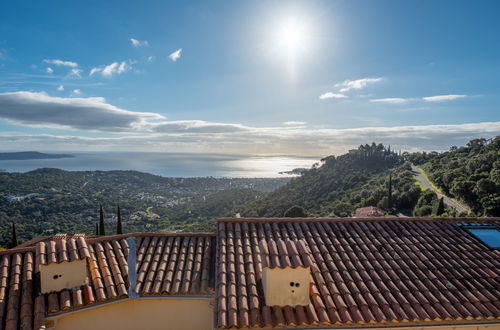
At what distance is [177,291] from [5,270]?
3623 mm

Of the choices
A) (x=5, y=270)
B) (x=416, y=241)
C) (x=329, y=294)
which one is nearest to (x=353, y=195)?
(x=416, y=241)

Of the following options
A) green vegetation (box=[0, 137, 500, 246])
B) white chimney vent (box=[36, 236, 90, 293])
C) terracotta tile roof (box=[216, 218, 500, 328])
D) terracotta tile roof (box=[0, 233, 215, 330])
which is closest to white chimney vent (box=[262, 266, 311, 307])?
terracotta tile roof (box=[216, 218, 500, 328])

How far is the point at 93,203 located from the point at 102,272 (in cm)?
5712

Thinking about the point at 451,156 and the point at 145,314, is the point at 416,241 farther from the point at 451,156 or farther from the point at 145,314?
the point at 451,156

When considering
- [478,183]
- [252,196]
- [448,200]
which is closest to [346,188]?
[448,200]

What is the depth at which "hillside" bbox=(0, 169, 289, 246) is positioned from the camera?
4194 centimetres

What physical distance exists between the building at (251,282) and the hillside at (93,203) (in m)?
34.3

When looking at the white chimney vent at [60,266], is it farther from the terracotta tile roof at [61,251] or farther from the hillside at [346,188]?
the hillside at [346,188]

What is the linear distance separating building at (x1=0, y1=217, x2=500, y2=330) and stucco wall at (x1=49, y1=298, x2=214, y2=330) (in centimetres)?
2

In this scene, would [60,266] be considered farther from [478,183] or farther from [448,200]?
[448,200]

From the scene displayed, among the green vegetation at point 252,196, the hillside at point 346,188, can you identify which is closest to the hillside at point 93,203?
the green vegetation at point 252,196

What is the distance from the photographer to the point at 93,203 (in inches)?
2202

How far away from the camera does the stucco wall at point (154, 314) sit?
5867mm

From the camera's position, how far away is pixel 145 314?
603 centimetres
